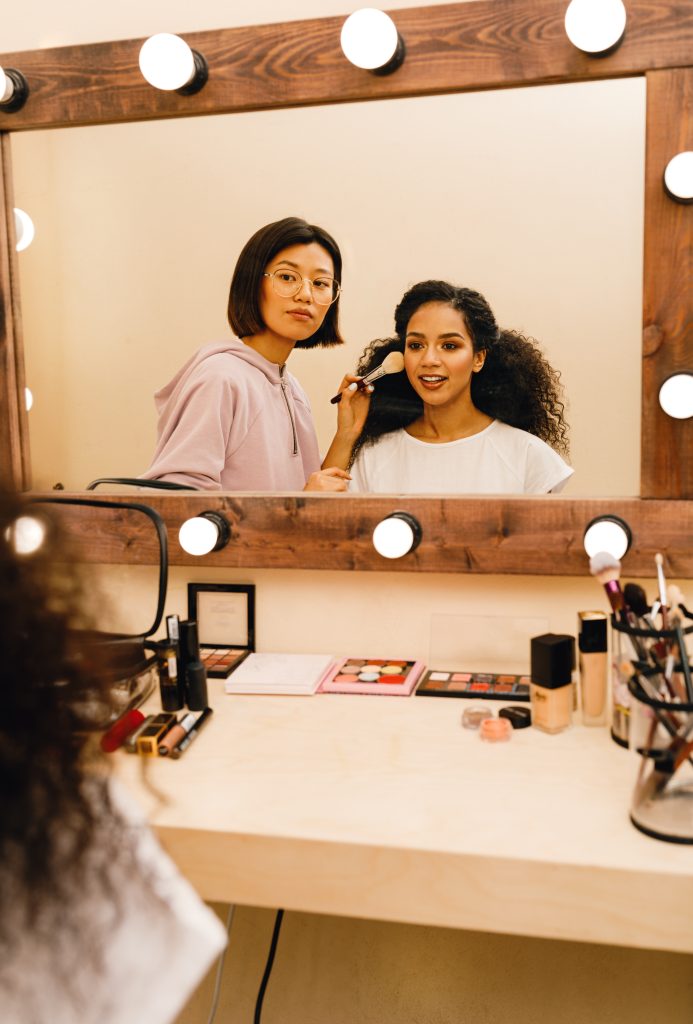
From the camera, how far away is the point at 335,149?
43.1 inches

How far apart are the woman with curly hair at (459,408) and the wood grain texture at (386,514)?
0.12 feet

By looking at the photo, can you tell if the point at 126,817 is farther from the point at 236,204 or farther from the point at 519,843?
the point at 236,204

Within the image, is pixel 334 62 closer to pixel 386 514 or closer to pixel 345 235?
pixel 345 235

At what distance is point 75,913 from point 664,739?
1.66 feet

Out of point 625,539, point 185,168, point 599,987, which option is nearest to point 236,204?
point 185,168

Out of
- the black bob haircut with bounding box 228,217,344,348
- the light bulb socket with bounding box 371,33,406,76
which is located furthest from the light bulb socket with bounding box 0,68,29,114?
the light bulb socket with bounding box 371,33,406,76

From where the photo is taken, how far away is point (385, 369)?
1.10 metres

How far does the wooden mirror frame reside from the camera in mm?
997

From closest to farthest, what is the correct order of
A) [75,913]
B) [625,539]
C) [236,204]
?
[75,913], [625,539], [236,204]

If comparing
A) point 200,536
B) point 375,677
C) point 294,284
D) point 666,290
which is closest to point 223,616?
point 200,536

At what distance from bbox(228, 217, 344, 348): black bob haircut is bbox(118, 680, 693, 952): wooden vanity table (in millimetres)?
534

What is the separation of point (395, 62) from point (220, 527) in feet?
2.12

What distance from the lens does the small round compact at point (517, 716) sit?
0.95 metres

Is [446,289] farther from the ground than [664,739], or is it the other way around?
[446,289]
